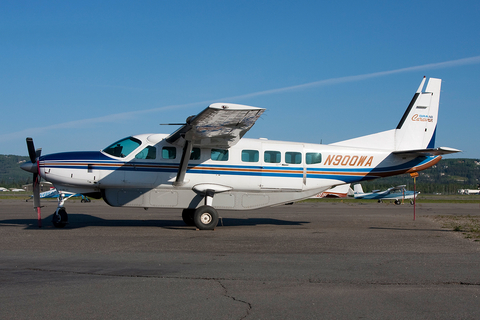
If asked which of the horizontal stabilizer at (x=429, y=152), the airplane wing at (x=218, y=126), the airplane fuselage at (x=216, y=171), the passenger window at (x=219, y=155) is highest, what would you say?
the airplane wing at (x=218, y=126)

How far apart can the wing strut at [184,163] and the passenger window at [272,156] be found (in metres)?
2.99

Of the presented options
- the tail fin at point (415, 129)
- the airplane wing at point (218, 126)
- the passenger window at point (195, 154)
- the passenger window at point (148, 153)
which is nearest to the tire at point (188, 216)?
the passenger window at point (195, 154)

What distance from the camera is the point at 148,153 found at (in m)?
14.0

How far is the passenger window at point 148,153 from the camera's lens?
45.8 feet

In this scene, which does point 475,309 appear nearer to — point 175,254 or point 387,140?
point 175,254

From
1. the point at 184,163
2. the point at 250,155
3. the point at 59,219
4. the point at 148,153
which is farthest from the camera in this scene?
the point at 250,155

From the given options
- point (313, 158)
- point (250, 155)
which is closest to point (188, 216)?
point (250, 155)

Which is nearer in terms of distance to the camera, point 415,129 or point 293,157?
point 293,157

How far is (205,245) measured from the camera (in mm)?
10000

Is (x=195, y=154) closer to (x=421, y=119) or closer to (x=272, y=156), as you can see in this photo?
(x=272, y=156)

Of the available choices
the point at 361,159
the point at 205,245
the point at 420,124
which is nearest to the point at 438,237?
the point at 361,159

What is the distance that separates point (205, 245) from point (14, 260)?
164 inches

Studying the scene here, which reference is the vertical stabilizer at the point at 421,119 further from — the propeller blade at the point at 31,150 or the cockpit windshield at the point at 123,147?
the propeller blade at the point at 31,150

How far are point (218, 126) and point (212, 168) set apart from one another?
246 cm
